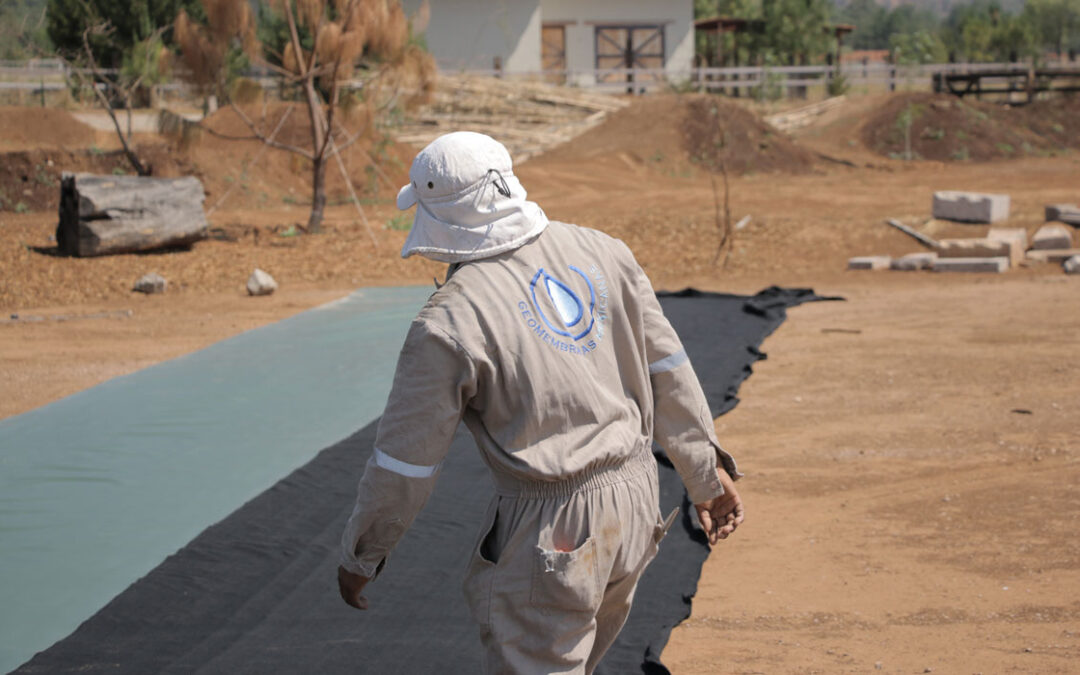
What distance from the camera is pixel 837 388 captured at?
637 cm

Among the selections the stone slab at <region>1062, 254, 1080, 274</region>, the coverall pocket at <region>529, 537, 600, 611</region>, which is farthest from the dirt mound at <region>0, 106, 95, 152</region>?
the coverall pocket at <region>529, 537, 600, 611</region>

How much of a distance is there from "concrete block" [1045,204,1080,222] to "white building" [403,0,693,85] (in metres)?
16.7

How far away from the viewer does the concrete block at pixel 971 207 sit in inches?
480

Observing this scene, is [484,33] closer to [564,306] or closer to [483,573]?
[564,306]

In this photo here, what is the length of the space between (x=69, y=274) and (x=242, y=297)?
1.85 metres

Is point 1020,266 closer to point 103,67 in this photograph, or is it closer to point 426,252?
point 426,252

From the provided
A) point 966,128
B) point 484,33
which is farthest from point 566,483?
point 484,33

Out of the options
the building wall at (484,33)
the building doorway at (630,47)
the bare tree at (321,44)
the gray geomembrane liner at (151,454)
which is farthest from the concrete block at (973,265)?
the building doorway at (630,47)

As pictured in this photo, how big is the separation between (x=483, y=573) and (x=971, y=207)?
463 inches

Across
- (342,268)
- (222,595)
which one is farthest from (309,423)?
(342,268)

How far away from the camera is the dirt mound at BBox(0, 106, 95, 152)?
17781 millimetres

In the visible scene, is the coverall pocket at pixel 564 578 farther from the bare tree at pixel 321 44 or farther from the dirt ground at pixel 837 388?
the bare tree at pixel 321 44

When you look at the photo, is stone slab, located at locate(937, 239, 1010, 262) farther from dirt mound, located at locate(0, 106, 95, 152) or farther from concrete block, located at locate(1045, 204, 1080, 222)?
dirt mound, located at locate(0, 106, 95, 152)

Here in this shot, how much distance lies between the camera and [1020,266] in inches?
420
